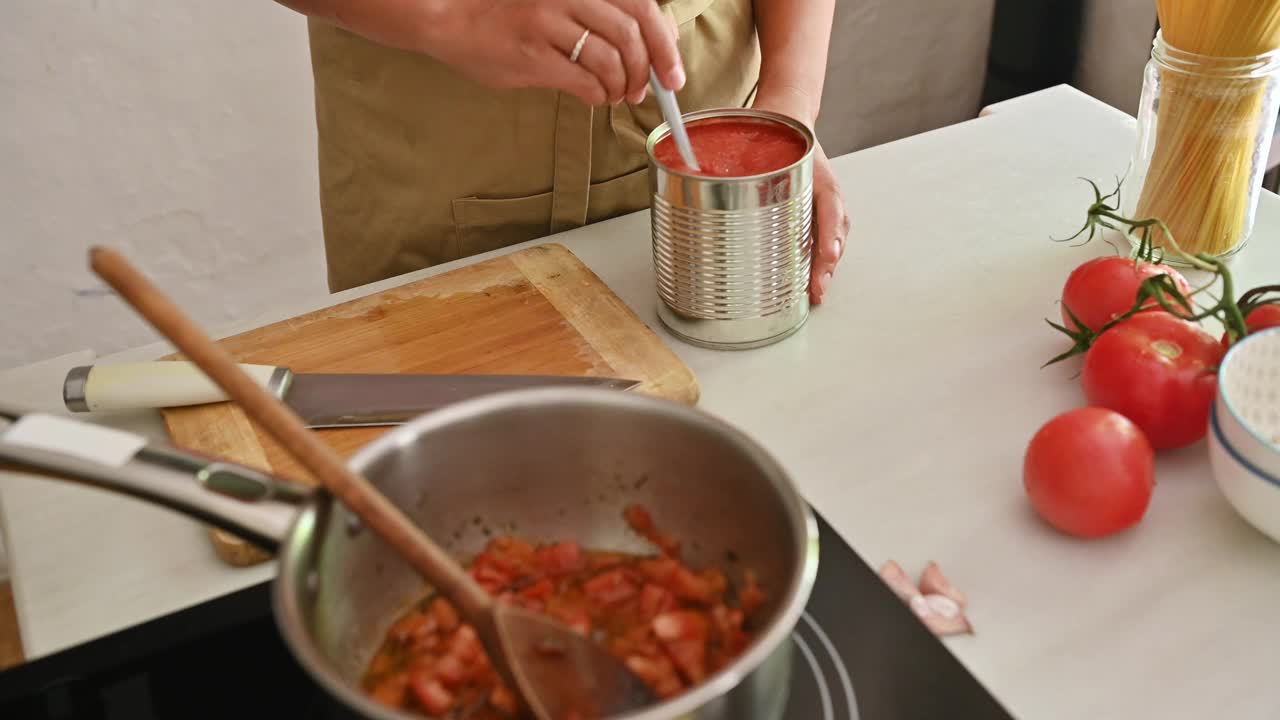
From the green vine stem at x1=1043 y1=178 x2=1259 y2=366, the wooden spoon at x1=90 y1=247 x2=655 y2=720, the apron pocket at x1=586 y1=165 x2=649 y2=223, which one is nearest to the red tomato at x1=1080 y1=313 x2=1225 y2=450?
the green vine stem at x1=1043 y1=178 x2=1259 y2=366

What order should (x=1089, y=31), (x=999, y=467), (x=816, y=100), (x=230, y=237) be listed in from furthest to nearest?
(x=1089, y=31) < (x=230, y=237) < (x=816, y=100) < (x=999, y=467)

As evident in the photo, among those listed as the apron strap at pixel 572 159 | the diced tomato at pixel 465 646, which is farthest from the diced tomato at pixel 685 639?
the apron strap at pixel 572 159

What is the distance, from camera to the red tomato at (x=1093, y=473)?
793 mm

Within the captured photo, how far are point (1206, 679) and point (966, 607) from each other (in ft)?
0.51

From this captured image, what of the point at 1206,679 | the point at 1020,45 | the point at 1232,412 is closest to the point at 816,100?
the point at 1232,412

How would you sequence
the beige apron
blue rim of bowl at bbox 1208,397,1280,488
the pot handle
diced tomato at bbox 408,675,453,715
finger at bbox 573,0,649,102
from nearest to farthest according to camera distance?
the pot handle → diced tomato at bbox 408,675,453,715 → blue rim of bowl at bbox 1208,397,1280,488 → finger at bbox 573,0,649,102 → the beige apron

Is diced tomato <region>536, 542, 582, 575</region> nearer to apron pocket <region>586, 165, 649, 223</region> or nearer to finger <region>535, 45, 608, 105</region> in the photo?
finger <region>535, 45, 608, 105</region>

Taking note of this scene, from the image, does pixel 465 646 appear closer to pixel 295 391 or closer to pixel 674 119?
pixel 295 391

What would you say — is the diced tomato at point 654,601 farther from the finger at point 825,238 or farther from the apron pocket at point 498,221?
the apron pocket at point 498,221

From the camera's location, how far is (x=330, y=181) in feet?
4.36

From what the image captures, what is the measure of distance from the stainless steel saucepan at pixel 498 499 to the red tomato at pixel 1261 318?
1.55ft

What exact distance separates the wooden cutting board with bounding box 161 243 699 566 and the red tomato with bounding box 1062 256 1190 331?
36 centimetres

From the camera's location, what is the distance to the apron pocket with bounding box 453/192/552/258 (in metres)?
1.30

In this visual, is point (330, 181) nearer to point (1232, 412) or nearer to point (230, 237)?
point (1232, 412)
